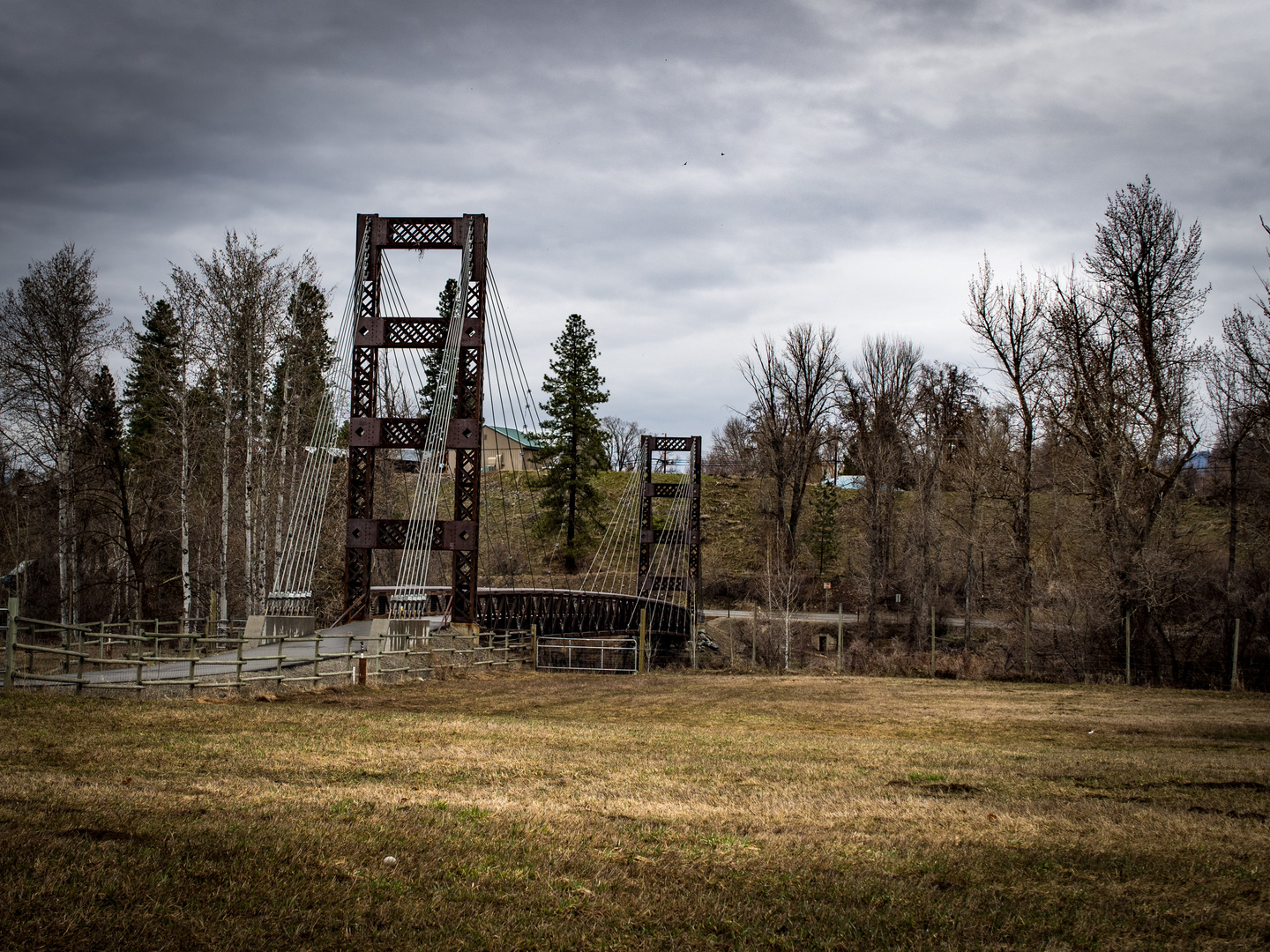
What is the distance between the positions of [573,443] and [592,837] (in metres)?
53.1

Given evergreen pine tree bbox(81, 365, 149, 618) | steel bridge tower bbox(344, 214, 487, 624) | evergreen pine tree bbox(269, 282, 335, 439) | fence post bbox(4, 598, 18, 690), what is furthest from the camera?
evergreen pine tree bbox(269, 282, 335, 439)

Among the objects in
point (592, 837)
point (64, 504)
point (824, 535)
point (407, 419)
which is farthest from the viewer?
point (824, 535)

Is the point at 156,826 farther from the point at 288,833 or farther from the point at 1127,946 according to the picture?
the point at 1127,946

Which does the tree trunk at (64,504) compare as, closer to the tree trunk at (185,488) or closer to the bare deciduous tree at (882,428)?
the tree trunk at (185,488)

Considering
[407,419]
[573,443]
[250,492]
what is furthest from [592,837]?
[573,443]

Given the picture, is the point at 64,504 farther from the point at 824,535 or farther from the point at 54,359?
the point at 824,535

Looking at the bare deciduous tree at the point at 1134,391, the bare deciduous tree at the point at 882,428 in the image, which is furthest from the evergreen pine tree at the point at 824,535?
the bare deciduous tree at the point at 1134,391

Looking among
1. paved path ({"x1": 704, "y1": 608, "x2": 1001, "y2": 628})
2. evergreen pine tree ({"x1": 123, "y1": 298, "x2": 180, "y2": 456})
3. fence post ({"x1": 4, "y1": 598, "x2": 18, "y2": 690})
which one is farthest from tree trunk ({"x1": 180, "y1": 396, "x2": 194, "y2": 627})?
paved path ({"x1": 704, "y1": 608, "x2": 1001, "y2": 628})

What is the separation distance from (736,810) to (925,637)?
38.4m

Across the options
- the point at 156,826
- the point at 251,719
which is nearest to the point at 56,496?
A: the point at 251,719

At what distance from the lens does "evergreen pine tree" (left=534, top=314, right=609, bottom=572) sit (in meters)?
59.7

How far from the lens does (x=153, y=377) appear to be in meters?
40.3

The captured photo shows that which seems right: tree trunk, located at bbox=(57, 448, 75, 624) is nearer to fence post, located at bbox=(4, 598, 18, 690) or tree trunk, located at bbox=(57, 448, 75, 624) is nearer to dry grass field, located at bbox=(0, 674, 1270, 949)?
fence post, located at bbox=(4, 598, 18, 690)

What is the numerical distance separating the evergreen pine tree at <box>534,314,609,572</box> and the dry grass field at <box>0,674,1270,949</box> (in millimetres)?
45972
